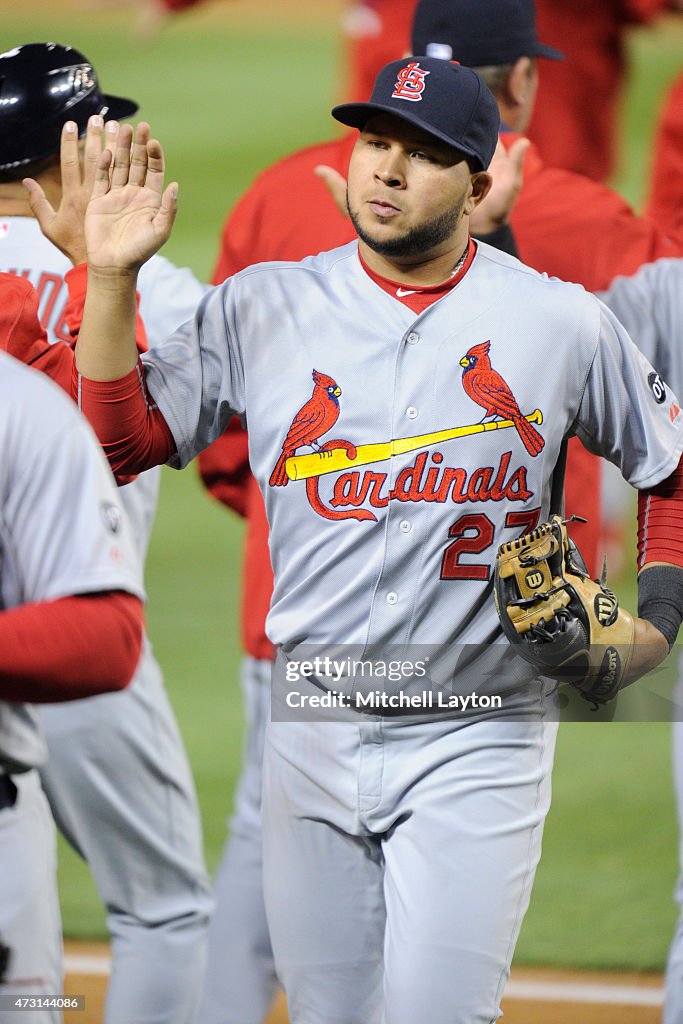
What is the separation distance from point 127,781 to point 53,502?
1368 mm

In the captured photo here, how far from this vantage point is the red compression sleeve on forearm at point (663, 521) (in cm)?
279

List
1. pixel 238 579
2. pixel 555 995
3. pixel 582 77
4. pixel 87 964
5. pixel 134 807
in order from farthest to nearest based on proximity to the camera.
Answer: pixel 238 579 → pixel 582 77 → pixel 87 964 → pixel 555 995 → pixel 134 807

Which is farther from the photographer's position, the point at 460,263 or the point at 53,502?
the point at 460,263

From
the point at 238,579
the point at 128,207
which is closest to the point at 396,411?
the point at 128,207

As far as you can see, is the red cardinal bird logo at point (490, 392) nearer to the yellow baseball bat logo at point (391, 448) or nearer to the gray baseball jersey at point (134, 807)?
the yellow baseball bat logo at point (391, 448)

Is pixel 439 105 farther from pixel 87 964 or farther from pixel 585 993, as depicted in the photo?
pixel 87 964

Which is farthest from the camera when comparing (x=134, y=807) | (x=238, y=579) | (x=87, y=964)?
(x=238, y=579)

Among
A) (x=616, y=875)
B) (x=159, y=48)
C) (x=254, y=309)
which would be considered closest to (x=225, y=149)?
(x=159, y=48)

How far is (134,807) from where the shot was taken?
3287 millimetres

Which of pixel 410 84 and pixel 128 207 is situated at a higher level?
pixel 410 84

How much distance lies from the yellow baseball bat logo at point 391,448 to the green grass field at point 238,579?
1219 mm

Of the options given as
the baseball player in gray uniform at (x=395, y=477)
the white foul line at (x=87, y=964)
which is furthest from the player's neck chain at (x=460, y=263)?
the white foul line at (x=87, y=964)

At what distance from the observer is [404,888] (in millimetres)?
2613

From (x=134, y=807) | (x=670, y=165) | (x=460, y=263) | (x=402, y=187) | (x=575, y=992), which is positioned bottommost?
(x=575, y=992)
